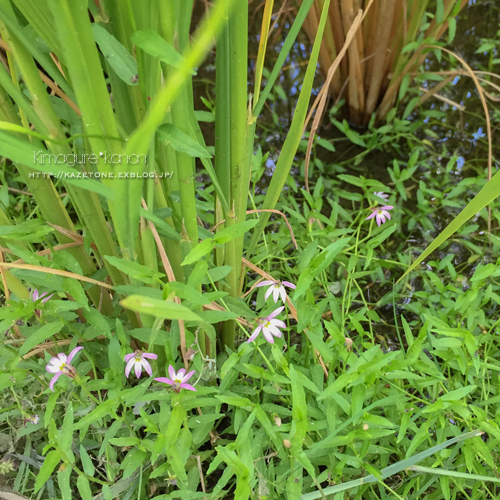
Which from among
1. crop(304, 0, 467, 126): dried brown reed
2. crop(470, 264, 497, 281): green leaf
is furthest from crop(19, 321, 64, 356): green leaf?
crop(304, 0, 467, 126): dried brown reed

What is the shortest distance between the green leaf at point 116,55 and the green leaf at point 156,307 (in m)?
0.21

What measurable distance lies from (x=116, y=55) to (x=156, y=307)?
236 mm

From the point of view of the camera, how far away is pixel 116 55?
38 cm

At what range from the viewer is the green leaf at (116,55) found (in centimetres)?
37

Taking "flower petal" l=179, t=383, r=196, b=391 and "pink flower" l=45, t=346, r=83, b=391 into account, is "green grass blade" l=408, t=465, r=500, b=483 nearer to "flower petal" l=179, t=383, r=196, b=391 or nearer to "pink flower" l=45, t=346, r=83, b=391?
"flower petal" l=179, t=383, r=196, b=391

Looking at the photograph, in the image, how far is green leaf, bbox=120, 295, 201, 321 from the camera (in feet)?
1.02

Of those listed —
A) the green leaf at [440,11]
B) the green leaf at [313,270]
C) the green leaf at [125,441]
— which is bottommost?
the green leaf at [125,441]

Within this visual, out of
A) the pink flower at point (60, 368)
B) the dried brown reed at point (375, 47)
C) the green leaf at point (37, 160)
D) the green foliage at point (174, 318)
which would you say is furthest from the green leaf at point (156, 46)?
the dried brown reed at point (375, 47)

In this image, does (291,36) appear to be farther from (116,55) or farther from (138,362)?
(138,362)

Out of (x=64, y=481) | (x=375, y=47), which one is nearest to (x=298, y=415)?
(x=64, y=481)

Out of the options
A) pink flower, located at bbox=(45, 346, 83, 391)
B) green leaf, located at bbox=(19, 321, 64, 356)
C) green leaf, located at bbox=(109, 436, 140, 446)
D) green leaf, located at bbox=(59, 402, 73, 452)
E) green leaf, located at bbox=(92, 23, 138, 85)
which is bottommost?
green leaf, located at bbox=(109, 436, 140, 446)

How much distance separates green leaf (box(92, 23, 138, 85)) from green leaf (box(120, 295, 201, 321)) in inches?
8.1

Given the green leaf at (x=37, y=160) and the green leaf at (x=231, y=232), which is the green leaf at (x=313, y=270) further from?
the green leaf at (x=37, y=160)

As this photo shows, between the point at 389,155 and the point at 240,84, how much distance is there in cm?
83
